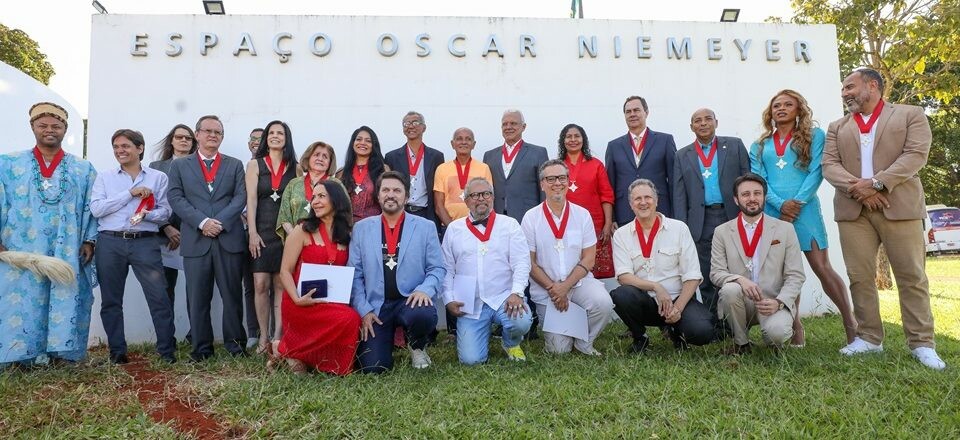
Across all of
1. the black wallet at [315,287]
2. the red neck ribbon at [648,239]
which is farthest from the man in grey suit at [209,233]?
the red neck ribbon at [648,239]

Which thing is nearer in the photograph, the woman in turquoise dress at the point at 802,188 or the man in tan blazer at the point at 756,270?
the man in tan blazer at the point at 756,270

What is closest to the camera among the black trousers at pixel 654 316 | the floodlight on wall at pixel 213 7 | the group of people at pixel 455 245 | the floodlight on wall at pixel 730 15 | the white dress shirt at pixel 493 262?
the group of people at pixel 455 245

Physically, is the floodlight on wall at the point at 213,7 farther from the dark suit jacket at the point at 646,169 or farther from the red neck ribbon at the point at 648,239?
the red neck ribbon at the point at 648,239

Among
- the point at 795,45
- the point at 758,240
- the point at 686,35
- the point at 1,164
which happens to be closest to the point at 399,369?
the point at 758,240

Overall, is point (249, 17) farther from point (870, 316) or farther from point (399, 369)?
point (870, 316)

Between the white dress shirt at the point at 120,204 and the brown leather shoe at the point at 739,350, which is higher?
the white dress shirt at the point at 120,204

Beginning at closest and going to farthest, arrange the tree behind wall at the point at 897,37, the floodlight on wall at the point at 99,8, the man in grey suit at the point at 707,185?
the man in grey suit at the point at 707,185 → the floodlight on wall at the point at 99,8 → the tree behind wall at the point at 897,37

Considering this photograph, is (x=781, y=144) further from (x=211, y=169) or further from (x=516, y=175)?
(x=211, y=169)

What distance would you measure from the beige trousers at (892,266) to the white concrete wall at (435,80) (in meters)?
2.60

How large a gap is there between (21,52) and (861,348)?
20190mm

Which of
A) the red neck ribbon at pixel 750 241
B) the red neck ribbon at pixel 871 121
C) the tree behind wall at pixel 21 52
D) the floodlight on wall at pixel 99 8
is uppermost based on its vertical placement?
the tree behind wall at pixel 21 52

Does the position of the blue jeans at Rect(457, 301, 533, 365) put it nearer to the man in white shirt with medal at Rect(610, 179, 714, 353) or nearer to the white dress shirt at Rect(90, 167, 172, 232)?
the man in white shirt with medal at Rect(610, 179, 714, 353)

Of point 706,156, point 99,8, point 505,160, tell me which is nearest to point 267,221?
point 505,160

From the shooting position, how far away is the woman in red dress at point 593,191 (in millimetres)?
5227
